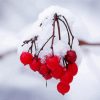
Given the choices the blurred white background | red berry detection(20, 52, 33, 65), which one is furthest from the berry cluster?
the blurred white background

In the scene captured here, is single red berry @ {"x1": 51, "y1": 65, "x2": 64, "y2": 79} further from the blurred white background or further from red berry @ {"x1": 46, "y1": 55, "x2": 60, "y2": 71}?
the blurred white background

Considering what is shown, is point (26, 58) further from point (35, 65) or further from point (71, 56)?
point (71, 56)

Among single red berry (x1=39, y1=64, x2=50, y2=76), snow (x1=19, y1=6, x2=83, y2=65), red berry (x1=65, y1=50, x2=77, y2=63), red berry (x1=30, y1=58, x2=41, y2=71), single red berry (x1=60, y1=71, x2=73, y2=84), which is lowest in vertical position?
single red berry (x1=60, y1=71, x2=73, y2=84)

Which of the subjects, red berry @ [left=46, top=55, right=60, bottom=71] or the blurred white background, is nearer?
red berry @ [left=46, top=55, right=60, bottom=71]

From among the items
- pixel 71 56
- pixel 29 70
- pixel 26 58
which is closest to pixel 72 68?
pixel 71 56

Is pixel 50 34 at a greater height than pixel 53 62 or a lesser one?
greater

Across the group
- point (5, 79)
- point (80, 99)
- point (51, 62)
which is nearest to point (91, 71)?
point (80, 99)

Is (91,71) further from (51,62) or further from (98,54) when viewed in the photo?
(51,62)
